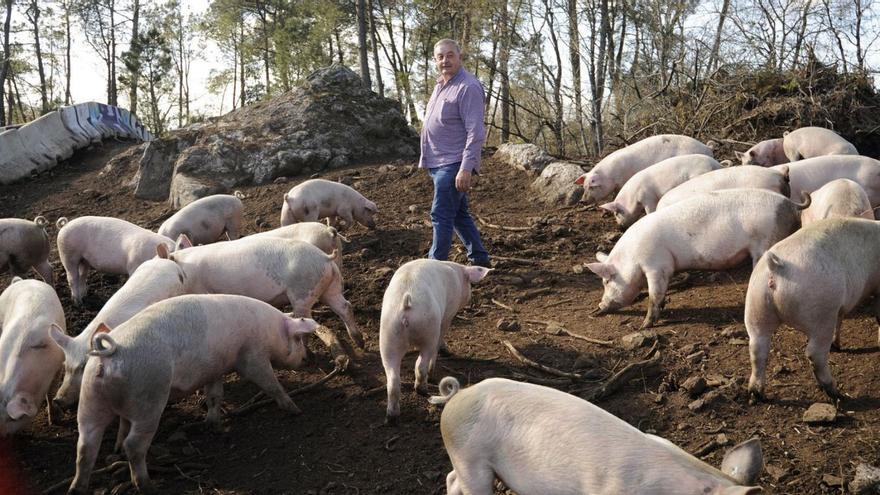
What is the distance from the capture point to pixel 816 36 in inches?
437

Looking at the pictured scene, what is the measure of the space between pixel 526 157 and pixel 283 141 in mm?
3803

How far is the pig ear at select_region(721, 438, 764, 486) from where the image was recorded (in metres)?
2.54

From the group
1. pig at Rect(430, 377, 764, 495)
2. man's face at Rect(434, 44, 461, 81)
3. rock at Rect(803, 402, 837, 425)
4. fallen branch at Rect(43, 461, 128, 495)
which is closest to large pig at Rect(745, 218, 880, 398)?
rock at Rect(803, 402, 837, 425)

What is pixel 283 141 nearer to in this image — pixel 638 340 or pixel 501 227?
pixel 501 227

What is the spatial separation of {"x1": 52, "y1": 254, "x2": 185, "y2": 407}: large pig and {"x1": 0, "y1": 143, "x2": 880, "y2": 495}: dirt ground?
501 millimetres

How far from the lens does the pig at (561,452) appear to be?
100 inches

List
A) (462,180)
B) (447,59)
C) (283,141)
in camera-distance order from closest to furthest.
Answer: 1. (462,180)
2. (447,59)
3. (283,141)

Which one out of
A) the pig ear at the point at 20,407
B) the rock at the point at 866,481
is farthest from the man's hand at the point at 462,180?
the rock at the point at 866,481

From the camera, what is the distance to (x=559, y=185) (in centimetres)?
941

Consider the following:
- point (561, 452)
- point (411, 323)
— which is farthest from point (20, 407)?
point (561, 452)

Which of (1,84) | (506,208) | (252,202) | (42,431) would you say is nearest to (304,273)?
(42,431)

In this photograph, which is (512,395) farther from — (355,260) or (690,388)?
(355,260)

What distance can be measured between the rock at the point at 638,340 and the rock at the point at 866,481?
1898 millimetres

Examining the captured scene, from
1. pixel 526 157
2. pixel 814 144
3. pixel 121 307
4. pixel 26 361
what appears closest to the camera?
pixel 26 361
